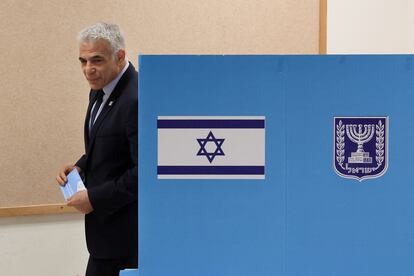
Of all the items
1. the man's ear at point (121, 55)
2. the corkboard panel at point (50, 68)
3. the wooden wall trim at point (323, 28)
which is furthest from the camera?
the wooden wall trim at point (323, 28)

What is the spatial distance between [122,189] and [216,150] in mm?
876

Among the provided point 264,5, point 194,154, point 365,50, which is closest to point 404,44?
point 365,50

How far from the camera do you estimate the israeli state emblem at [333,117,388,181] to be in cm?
82

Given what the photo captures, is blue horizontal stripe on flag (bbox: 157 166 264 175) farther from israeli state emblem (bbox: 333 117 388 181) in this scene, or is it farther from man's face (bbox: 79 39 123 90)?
man's face (bbox: 79 39 123 90)

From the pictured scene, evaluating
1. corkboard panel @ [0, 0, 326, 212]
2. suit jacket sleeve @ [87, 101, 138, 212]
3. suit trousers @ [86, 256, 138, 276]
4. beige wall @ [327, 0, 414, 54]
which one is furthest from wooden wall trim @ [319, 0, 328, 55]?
suit trousers @ [86, 256, 138, 276]

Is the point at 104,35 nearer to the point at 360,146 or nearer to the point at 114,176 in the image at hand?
the point at 114,176

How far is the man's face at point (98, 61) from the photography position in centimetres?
170

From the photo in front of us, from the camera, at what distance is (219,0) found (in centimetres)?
263

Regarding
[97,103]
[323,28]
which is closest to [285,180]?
[97,103]

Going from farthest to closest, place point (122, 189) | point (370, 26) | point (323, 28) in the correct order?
point (370, 26)
point (323, 28)
point (122, 189)

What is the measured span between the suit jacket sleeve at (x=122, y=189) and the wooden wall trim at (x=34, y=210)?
79 cm

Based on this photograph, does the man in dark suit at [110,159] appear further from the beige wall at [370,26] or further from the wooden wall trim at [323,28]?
the beige wall at [370,26]

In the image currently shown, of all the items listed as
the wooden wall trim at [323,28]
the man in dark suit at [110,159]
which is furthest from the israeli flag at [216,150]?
the wooden wall trim at [323,28]

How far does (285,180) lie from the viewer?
0.82 meters
